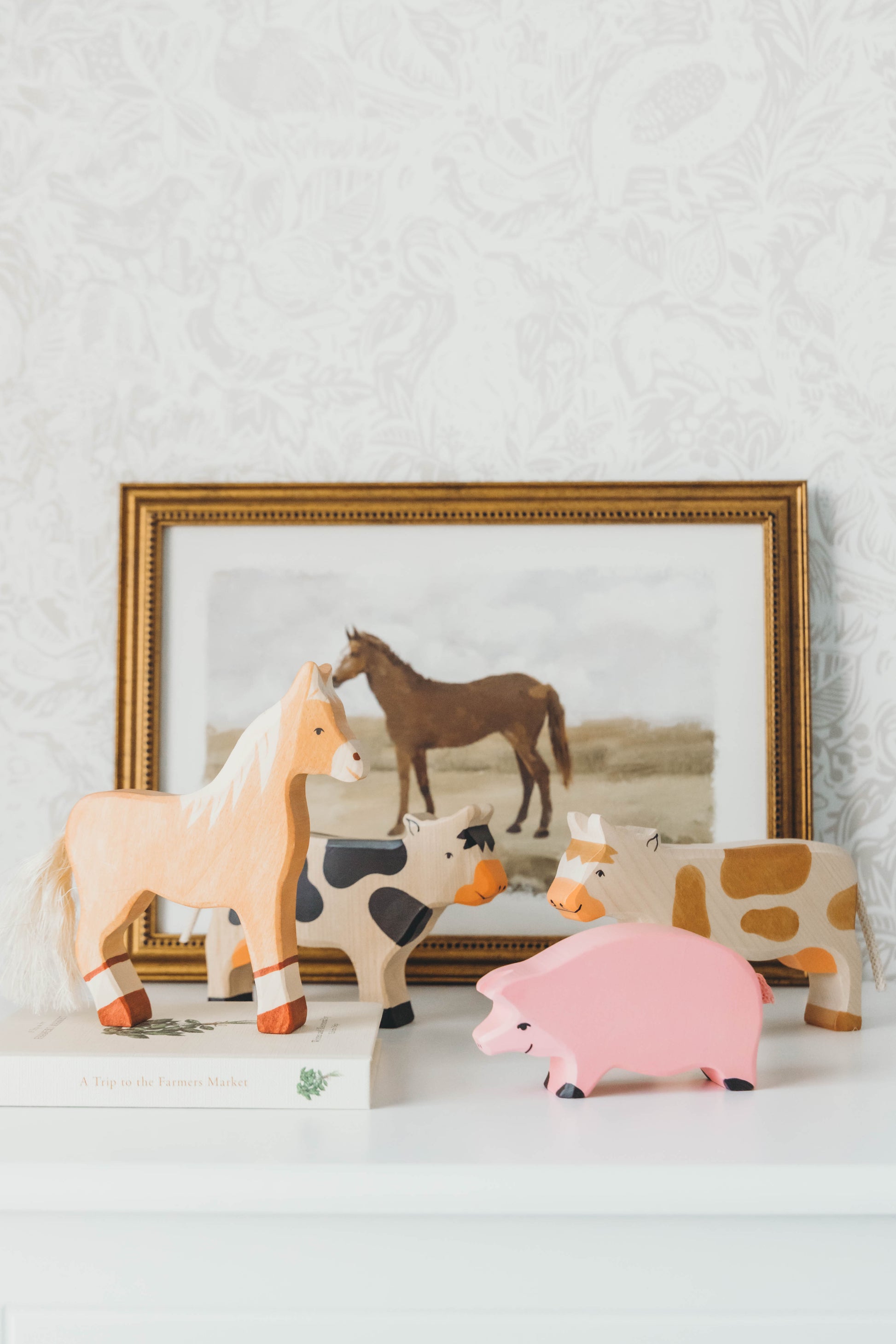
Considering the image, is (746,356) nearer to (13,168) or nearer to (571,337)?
(571,337)

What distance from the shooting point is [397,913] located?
816mm

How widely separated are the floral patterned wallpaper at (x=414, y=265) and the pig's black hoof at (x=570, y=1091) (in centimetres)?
56

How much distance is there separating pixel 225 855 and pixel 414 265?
656mm

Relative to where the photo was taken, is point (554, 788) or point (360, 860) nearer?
point (360, 860)

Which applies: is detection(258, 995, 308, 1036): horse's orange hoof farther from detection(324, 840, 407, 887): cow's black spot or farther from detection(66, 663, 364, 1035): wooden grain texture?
detection(324, 840, 407, 887): cow's black spot

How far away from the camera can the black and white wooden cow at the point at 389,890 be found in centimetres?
81

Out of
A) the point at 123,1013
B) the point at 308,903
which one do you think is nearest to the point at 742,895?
the point at 308,903

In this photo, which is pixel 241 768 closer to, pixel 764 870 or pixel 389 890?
pixel 389 890

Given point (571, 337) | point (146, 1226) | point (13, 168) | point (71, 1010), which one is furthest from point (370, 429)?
point (146, 1226)

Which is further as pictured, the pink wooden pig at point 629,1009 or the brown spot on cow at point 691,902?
the brown spot on cow at point 691,902

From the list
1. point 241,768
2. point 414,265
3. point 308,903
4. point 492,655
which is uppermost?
point 414,265

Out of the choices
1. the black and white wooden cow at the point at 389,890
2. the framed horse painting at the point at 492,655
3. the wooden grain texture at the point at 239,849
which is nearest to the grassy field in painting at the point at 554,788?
the framed horse painting at the point at 492,655

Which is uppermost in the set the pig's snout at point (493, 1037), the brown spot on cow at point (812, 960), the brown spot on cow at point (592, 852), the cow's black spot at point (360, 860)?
the brown spot on cow at point (592, 852)

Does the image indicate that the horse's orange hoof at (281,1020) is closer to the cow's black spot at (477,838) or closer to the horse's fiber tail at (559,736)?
the cow's black spot at (477,838)
